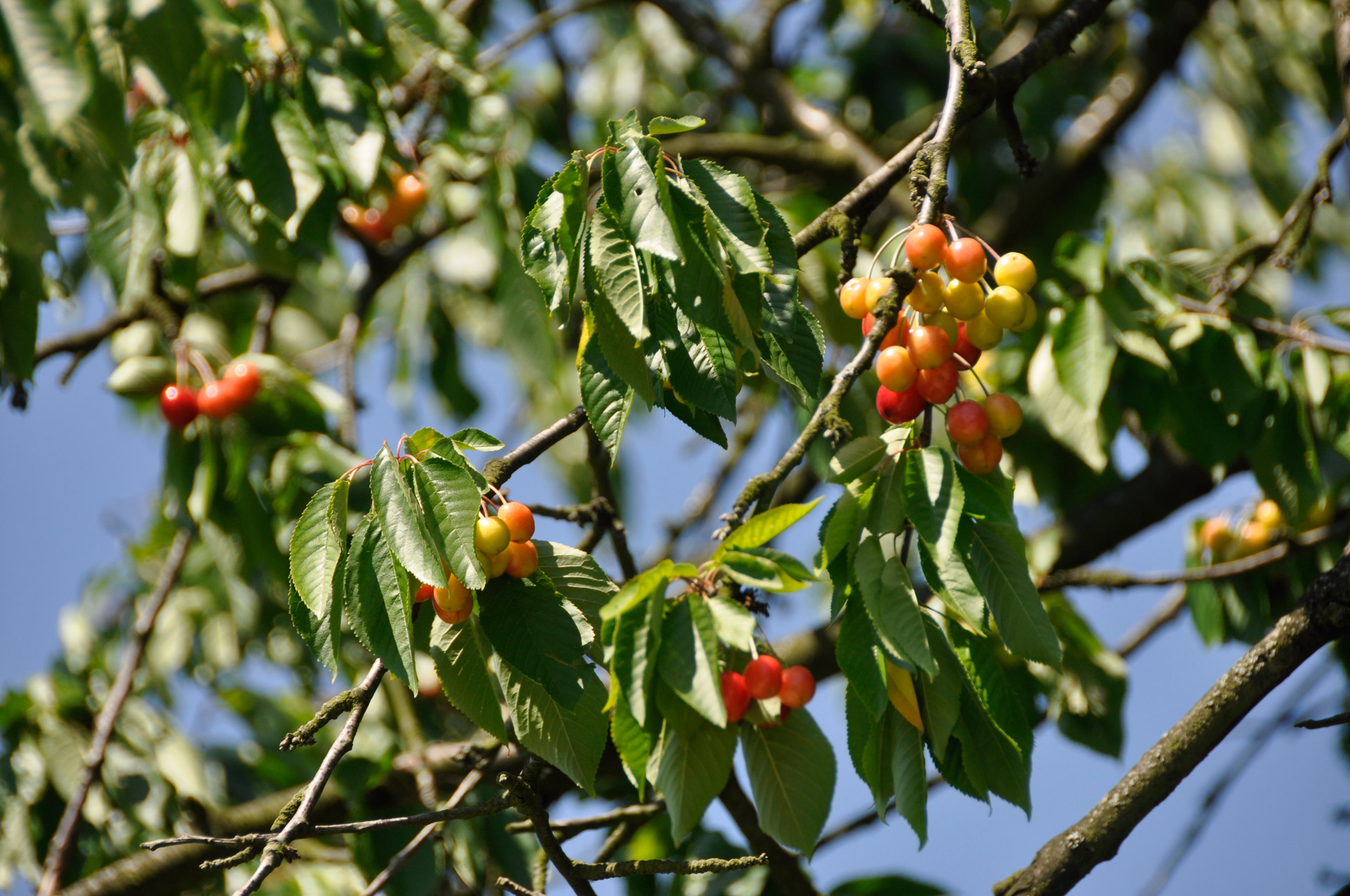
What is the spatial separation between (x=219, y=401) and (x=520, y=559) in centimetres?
159

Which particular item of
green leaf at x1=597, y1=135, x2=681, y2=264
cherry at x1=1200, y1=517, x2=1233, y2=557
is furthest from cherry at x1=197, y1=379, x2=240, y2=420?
cherry at x1=1200, y1=517, x2=1233, y2=557

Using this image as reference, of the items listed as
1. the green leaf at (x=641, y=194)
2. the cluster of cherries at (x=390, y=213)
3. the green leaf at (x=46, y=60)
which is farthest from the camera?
the cluster of cherries at (x=390, y=213)

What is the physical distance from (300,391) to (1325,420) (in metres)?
2.26

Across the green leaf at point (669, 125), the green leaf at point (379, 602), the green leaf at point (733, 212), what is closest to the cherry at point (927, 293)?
the green leaf at point (733, 212)

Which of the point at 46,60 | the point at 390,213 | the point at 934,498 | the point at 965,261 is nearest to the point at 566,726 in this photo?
the point at 934,498

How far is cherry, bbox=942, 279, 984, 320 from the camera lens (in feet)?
4.10

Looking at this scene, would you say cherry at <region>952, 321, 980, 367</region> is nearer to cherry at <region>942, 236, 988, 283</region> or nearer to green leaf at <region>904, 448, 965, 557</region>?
cherry at <region>942, 236, 988, 283</region>

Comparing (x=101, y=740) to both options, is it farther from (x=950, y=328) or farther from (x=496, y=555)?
(x=950, y=328)

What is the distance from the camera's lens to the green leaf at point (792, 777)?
3.95 ft

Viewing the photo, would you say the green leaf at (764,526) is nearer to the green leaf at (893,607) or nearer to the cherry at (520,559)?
the green leaf at (893,607)

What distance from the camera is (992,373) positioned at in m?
2.52

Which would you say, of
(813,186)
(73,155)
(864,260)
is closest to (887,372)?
(73,155)

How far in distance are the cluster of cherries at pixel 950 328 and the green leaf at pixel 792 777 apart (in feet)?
1.30

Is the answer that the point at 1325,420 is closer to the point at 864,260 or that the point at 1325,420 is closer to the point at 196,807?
the point at 864,260
